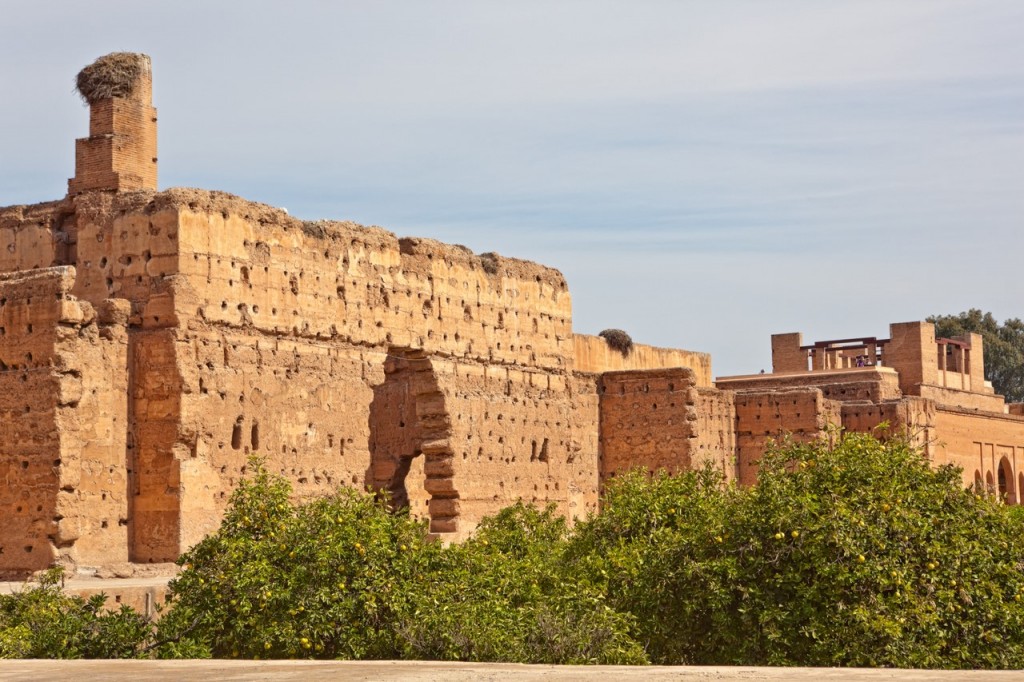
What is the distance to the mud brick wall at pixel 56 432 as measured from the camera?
21938 mm

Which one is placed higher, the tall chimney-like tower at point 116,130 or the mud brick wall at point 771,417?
the tall chimney-like tower at point 116,130

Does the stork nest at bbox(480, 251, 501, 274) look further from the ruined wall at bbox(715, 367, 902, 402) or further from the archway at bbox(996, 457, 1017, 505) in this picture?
the archway at bbox(996, 457, 1017, 505)

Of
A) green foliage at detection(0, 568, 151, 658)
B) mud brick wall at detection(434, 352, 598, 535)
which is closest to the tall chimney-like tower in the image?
mud brick wall at detection(434, 352, 598, 535)

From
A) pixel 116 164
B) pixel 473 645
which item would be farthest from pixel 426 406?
pixel 473 645

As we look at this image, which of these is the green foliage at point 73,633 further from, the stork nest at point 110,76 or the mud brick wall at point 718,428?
the mud brick wall at point 718,428

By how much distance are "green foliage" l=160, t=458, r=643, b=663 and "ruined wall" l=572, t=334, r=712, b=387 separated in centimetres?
1559

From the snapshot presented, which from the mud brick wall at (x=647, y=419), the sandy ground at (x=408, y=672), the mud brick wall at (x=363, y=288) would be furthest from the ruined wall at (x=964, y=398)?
the sandy ground at (x=408, y=672)

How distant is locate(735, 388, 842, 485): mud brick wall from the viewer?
34.9m

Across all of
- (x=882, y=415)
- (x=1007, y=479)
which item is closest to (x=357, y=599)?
(x=882, y=415)

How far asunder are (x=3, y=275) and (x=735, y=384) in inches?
1013

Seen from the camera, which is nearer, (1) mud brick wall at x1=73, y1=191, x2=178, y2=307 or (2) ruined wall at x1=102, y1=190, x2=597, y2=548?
(2) ruined wall at x1=102, y1=190, x2=597, y2=548

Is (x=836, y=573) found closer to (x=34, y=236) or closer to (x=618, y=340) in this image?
(x=34, y=236)

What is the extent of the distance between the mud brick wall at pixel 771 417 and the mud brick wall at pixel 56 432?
51.6ft

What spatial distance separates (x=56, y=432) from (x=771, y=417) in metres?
17.2
